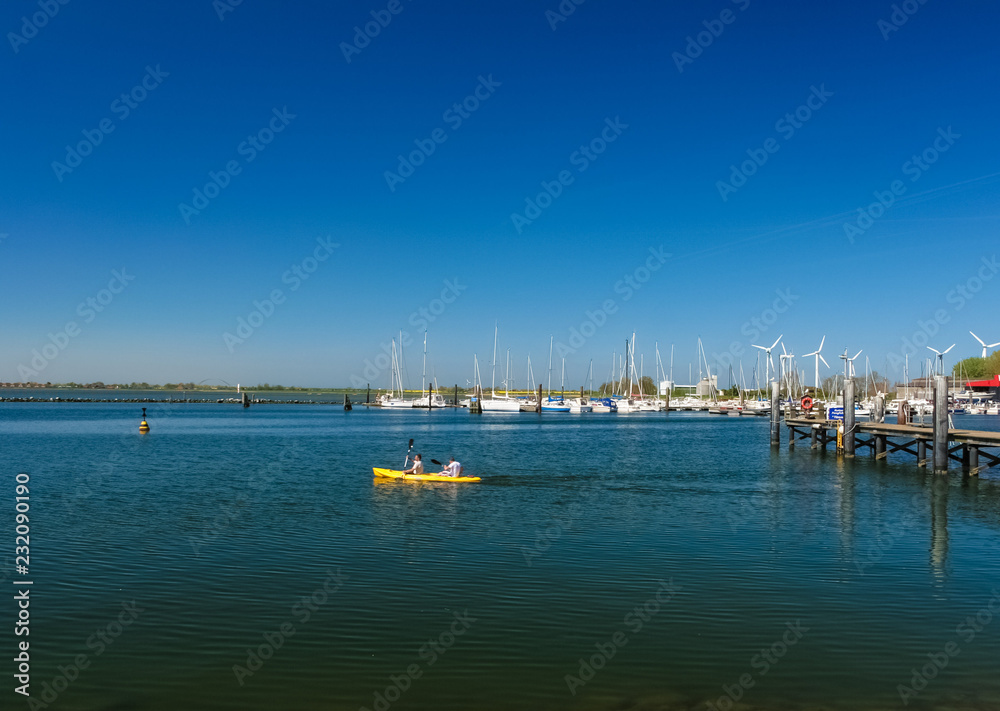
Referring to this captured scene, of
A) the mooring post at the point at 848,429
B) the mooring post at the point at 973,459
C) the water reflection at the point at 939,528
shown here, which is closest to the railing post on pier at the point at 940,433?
the water reflection at the point at 939,528

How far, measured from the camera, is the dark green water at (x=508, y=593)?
1291 cm

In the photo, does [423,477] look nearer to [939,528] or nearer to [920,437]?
[939,528]

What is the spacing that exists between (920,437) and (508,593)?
4053 centimetres

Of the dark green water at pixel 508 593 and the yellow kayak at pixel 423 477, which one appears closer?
the dark green water at pixel 508 593

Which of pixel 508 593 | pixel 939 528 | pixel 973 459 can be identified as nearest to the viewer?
pixel 508 593

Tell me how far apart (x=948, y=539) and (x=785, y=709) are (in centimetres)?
1697

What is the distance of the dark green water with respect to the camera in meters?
12.9

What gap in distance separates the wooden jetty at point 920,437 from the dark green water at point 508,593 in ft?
12.0

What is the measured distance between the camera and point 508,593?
722 inches

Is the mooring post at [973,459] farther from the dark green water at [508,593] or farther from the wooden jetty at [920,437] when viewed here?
the dark green water at [508,593]

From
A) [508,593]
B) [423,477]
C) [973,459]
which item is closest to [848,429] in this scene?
[973,459]

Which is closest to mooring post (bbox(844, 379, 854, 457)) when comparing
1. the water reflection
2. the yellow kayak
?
the water reflection

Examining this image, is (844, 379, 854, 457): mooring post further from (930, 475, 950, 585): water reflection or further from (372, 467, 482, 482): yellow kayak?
(372, 467, 482, 482): yellow kayak

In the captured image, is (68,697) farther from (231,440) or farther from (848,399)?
(231,440)
